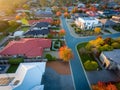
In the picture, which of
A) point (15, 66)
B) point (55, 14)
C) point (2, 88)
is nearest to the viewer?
point (2, 88)

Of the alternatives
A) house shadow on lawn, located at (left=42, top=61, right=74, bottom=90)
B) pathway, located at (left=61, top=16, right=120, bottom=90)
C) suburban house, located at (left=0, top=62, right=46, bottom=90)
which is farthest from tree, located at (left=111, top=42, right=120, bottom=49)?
suburban house, located at (left=0, top=62, right=46, bottom=90)

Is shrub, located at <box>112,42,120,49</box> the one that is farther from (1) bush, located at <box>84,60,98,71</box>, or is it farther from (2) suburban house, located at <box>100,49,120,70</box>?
(1) bush, located at <box>84,60,98,71</box>

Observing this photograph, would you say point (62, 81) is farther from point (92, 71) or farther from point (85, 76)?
point (92, 71)

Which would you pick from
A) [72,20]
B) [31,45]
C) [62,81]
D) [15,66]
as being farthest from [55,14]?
[62,81]

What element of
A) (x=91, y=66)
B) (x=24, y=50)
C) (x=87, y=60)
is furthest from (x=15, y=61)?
(x=91, y=66)

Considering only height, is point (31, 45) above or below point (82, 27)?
above

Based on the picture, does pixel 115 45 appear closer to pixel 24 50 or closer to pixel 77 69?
pixel 77 69
